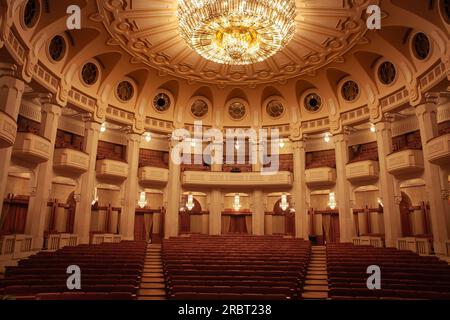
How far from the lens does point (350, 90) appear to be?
652 inches

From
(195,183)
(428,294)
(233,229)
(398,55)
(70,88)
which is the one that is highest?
(398,55)

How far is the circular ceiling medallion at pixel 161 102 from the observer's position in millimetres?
18414

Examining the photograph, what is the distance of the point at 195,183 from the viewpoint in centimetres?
1809

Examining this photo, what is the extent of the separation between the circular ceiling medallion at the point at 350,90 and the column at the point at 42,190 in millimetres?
14283

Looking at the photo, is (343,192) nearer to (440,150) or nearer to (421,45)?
(440,150)

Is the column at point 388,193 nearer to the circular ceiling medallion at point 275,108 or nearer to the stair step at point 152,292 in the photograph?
the circular ceiling medallion at point 275,108

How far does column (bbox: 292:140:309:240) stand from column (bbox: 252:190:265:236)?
6.51 feet

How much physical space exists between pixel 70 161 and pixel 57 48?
4.82 metres

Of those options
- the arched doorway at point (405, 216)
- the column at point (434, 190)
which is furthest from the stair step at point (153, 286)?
the arched doorway at point (405, 216)

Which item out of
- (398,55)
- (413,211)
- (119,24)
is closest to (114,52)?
(119,24)

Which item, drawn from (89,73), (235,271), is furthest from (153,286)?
(89,73)
